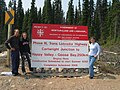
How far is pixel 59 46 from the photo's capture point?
11.7 m

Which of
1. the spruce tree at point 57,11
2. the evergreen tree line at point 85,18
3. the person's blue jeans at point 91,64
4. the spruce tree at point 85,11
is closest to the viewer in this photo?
the person's blue jeans at point 91,64

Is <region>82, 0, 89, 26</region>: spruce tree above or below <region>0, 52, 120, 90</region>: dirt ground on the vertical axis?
above

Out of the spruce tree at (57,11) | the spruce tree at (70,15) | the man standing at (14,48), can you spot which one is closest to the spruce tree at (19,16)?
the spruce tree at (57,11)

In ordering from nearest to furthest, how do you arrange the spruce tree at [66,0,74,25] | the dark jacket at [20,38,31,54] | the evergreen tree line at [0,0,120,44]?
1. the dark jacket at [20,38,31,54]
2. the evergreen tree line at [0,0,120,44]
3. the spruce tree at [66,0,74,25]

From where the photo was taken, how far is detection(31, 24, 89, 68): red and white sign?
1154 centimetres

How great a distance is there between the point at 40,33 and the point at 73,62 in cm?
186

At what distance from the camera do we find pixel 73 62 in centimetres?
1188

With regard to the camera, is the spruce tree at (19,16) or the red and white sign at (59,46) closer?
the red and white sign at (59,46)

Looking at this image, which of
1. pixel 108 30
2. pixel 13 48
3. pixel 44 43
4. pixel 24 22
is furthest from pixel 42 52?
pixel 24 22

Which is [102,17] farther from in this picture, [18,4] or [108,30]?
[18,4]

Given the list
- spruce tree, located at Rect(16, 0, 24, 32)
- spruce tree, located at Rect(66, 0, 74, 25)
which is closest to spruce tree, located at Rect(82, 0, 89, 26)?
spruce tree, located at Rect(66, 0, 74, 25)

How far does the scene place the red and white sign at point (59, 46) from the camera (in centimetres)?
1154

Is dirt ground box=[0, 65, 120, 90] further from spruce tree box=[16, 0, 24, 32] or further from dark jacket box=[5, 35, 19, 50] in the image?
spruce tree box=[16, 0, 24, 32]

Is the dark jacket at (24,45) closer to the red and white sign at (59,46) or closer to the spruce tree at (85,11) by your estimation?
the red and white sign at (59,46)
